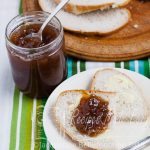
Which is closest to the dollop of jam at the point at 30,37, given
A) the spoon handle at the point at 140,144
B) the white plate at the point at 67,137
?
the white plate at the point at 67,137

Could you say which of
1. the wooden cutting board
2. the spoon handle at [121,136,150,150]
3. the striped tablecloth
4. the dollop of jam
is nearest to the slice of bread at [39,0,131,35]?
A: the wooden cutting board

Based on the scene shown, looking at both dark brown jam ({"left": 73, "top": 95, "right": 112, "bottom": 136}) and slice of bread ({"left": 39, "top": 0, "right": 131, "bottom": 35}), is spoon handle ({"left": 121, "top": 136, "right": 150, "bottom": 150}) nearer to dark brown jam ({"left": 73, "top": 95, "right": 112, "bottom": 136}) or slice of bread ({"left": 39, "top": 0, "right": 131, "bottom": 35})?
dark brown jam ({"left": 73, "top": 95, "right": 112, "bottom": 136})

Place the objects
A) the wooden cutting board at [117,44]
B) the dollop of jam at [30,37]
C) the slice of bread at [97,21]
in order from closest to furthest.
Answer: the dollop of jam at [30,37] → the wooden cutting board at [117,44] → the slice of bread at [97,21]

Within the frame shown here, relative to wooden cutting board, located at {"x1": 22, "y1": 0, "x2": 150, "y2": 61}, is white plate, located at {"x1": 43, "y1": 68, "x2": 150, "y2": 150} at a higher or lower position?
lower

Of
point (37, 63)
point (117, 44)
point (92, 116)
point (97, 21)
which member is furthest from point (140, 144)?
point (97, 21)

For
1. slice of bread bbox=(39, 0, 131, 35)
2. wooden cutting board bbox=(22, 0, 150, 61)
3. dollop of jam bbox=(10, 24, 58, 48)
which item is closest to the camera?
dollop of jam bbox=(10, 24, 58, 48)

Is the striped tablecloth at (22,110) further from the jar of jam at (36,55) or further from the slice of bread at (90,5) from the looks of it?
the slice of bread at (90,5)
